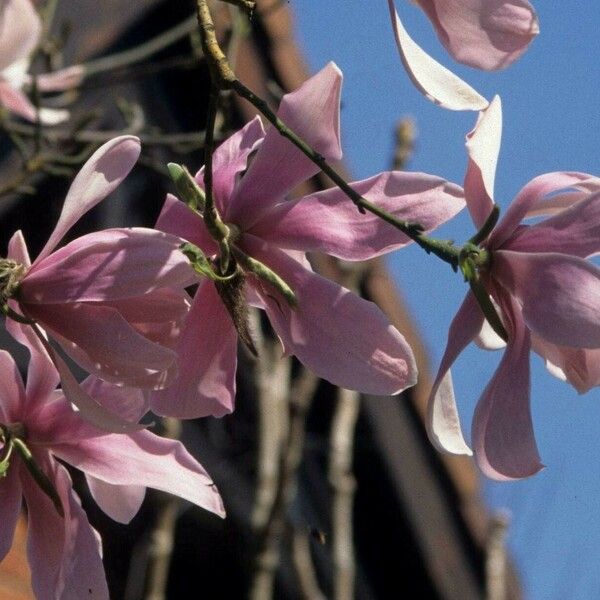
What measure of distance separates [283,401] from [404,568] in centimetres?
82

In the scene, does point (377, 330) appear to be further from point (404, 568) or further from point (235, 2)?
point (404, 568)

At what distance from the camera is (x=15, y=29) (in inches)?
48.8

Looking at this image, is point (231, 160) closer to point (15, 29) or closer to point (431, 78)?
point (431, 78)

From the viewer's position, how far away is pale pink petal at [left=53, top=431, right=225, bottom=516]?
0.82 meters

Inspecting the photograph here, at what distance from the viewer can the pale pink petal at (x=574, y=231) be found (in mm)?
733

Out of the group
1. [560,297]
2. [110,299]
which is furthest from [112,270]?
[560,297]

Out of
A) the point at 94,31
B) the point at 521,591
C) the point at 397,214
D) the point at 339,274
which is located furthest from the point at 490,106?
the point at 521,591

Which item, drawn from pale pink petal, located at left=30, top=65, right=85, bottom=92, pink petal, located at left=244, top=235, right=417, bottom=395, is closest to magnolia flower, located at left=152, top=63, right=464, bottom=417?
pink petal, located at left=244, top=235, right=417, bottom=395

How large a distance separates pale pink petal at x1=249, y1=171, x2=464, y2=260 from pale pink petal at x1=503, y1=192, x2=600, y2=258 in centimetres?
5

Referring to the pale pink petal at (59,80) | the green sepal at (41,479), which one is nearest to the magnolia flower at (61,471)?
the green sepal at (41,479)

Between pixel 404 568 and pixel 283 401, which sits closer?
pixel 283 401

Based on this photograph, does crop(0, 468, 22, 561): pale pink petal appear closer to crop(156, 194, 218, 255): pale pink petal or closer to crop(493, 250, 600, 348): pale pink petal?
crop(156, 194, 218, 255): pale pink petal

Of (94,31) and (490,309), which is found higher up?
(490,309)

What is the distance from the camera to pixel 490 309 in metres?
0.73
